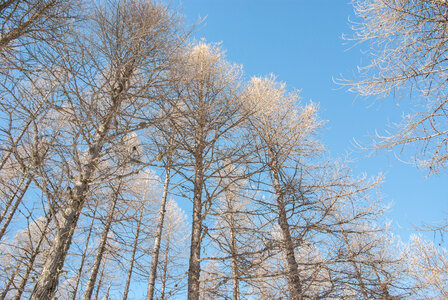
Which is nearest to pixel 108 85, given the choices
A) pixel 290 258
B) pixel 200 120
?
pixel 200 120

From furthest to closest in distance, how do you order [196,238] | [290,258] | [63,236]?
1. [290,258]
2. [196,238]
3. [63,236]

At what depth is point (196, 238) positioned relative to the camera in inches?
117

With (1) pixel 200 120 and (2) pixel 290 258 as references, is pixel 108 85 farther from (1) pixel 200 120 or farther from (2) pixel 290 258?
(2) pixel 290 258

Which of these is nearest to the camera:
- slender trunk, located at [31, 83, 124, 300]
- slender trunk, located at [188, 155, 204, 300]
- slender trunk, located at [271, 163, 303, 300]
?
slender trunk, located at [31, 83, 124, 300]

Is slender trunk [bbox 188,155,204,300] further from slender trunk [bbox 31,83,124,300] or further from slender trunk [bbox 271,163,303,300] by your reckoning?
slender trunk [bbox 31,83,124,300]

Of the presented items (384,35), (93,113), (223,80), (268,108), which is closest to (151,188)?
(268,108)

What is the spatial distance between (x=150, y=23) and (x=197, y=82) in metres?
1.14

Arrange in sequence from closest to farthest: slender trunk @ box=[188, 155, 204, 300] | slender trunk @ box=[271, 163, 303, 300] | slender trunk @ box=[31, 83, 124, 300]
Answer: slender trunk @ box=[31, 83, 124, 300] → slender trunk @ box=[271, 163, 303, 300] → slender trunk @ box=[188, 155, 204, 300]

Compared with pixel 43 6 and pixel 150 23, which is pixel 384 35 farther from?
pixel 43 6

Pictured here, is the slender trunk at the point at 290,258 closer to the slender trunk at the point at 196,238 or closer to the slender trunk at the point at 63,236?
the slender trunk at the point at 196,238

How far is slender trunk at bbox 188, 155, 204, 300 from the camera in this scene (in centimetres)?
266

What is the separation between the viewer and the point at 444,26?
3744 millimetres

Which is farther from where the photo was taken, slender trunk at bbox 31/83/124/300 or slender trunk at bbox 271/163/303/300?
slender trunk at bbox 271/163/303/300

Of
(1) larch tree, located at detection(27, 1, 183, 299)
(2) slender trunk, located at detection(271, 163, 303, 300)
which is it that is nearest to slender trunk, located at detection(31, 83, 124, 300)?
(1) larch tree, located at detection(27, 1, 183, 299)
